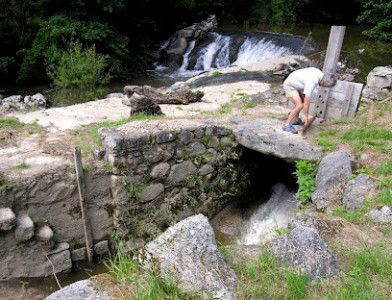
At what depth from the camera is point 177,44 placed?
1755 centimetres

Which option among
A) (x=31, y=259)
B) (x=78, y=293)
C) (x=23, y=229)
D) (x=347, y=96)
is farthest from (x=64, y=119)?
(x=347, y=96)

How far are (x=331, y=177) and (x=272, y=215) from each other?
1.57 metres

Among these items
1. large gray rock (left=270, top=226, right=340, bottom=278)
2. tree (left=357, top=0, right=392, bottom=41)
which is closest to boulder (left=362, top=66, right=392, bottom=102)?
large gray rock (left=270, top=226, right=340, bottom=278)

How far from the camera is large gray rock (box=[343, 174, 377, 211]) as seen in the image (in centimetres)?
392

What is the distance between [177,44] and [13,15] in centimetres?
772

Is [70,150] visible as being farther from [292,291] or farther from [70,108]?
[292,291]

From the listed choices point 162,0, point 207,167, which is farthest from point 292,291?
point 162,0

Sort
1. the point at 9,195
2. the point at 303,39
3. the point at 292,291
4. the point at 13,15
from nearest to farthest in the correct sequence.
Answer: the point at 292,291 → the point at 9,195 → the point at 13,15 → the point at 303,39

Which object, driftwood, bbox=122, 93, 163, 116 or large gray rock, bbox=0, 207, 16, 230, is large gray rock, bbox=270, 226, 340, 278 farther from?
driftwood, bbox=122, 93, 163, 116

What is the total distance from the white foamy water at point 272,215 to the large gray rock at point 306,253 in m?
2.69

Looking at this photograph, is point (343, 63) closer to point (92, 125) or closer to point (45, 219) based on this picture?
point (92, 125)

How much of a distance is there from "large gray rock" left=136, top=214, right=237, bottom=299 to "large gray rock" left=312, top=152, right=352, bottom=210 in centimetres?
219

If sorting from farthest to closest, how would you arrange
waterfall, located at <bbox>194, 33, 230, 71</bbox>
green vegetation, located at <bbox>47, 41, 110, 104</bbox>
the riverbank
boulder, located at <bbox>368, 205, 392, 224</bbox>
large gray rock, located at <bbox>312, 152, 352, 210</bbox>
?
waterfall, located at <bbox>194, 33, 230, 71</bbox> → green vegetation, located at <bbox>47, 41, 110, 104</bbox> → the riverbank → large gray rock, located at <bbox>312, 152, 352, 210</bbox> → boulder, located at <bbox>368, 205, 392, 224</bbox>

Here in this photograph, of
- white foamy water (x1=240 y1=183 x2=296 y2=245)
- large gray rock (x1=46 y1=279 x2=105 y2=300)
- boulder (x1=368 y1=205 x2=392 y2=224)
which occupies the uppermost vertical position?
A: large gray rock (x1=46 y1=279 x2=105 y2=300)
